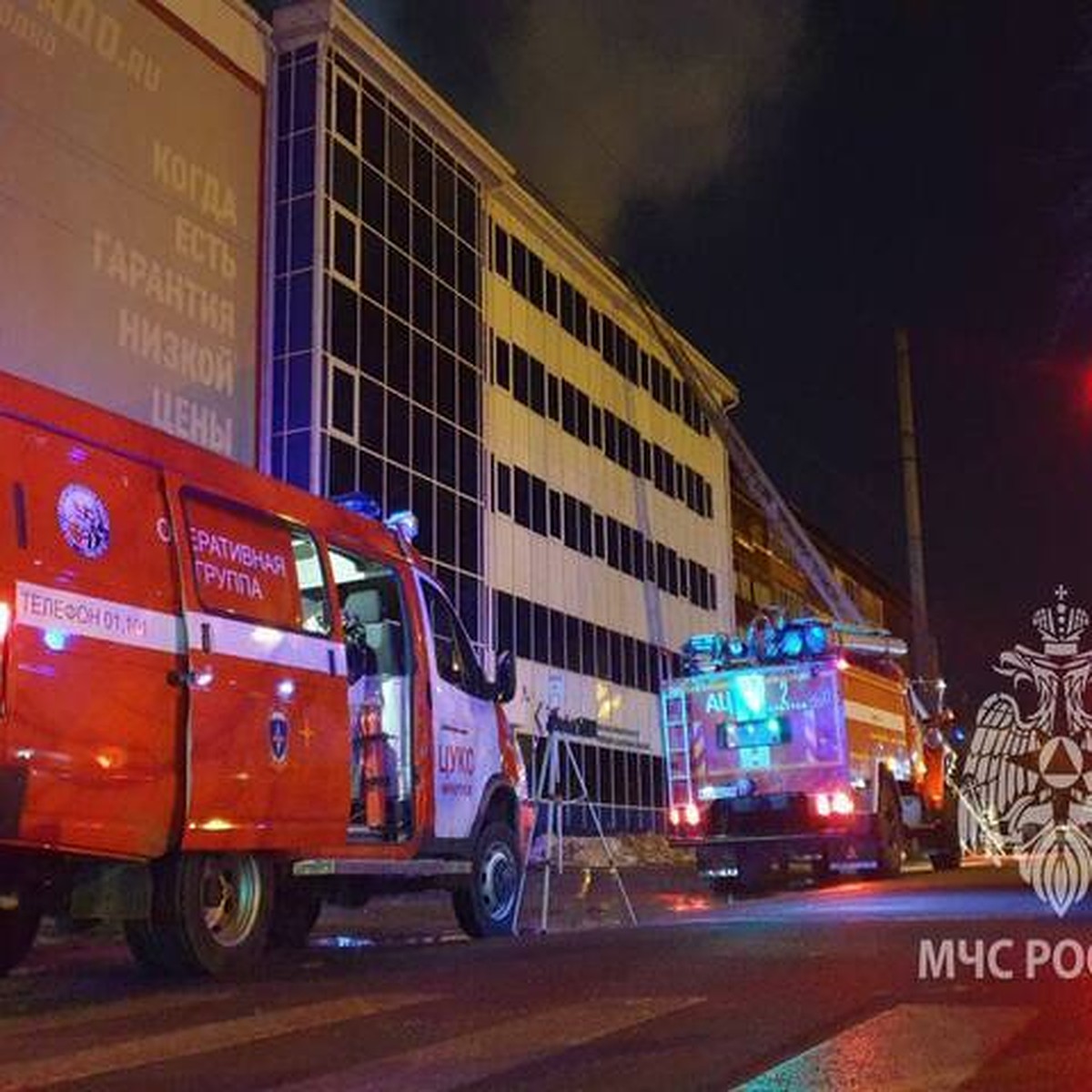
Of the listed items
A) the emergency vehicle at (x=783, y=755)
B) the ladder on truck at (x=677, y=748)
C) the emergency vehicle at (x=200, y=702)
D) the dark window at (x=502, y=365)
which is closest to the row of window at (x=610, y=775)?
the dark window at (x=502, y=365)

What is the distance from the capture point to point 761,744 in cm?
2009

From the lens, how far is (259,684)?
8.87m

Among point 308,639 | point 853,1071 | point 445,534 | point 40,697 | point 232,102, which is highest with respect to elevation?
point 232,102

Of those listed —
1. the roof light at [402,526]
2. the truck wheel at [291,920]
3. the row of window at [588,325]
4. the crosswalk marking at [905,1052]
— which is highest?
the row of window at [588,325]

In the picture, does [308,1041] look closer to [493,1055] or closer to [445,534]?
[493,1055]

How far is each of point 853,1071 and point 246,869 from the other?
15.6 ft

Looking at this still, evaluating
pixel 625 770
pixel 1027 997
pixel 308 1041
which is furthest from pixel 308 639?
pixel 625 770

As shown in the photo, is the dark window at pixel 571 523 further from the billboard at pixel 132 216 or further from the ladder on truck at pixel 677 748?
the ladder on truck at pixel 677 748

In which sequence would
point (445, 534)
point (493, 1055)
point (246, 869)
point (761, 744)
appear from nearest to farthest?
1. point (493, 1055)
2. point (246, 869)
3. point (761, 744)
4. point (445, 534)

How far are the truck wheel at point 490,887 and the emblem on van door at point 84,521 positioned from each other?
4581 mm

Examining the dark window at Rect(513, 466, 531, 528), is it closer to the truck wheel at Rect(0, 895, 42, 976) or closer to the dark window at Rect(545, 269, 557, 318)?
the dark window at Rect(545, 269, 557, 318)

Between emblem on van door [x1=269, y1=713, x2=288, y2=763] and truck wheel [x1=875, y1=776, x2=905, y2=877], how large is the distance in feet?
40.8

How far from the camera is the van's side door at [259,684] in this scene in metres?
8.42

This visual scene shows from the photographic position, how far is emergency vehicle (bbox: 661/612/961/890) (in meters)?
19.5
